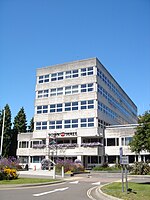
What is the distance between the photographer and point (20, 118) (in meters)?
64.3

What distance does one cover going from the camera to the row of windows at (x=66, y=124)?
141ft

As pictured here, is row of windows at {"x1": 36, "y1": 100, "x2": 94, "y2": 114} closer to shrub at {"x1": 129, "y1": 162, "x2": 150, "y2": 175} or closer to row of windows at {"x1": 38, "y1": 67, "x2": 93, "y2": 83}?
row of windows at {"x1": 38, "y1": 67, "x2": 93, "y2": 83}

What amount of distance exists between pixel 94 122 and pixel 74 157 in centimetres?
691

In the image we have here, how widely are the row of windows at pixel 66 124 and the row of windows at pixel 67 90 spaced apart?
4.91 meters

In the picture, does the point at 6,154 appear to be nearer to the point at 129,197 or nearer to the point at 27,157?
the point at 27,157

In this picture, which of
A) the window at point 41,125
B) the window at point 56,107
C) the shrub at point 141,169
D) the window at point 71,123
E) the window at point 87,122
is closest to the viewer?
the shrub at point 141,169

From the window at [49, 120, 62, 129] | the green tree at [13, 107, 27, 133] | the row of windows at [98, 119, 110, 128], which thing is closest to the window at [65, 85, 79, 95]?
the window at [49, 120, 62, 129]

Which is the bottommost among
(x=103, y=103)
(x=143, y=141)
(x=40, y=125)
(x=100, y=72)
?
(x=143, y=141)

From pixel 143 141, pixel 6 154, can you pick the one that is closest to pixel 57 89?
pixel 6 154

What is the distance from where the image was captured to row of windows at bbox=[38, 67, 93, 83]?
45.2 m

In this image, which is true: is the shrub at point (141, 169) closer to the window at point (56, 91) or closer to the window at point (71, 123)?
the window at point (71, 123)

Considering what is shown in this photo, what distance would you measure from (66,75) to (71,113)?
7059 mm

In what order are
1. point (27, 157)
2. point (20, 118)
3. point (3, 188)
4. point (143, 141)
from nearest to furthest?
point (3, 188) → point (143, 141) → point (27, 157) → point (20, 118)

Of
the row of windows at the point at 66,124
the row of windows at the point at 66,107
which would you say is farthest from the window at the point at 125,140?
the row of windows at the point at 66,107
